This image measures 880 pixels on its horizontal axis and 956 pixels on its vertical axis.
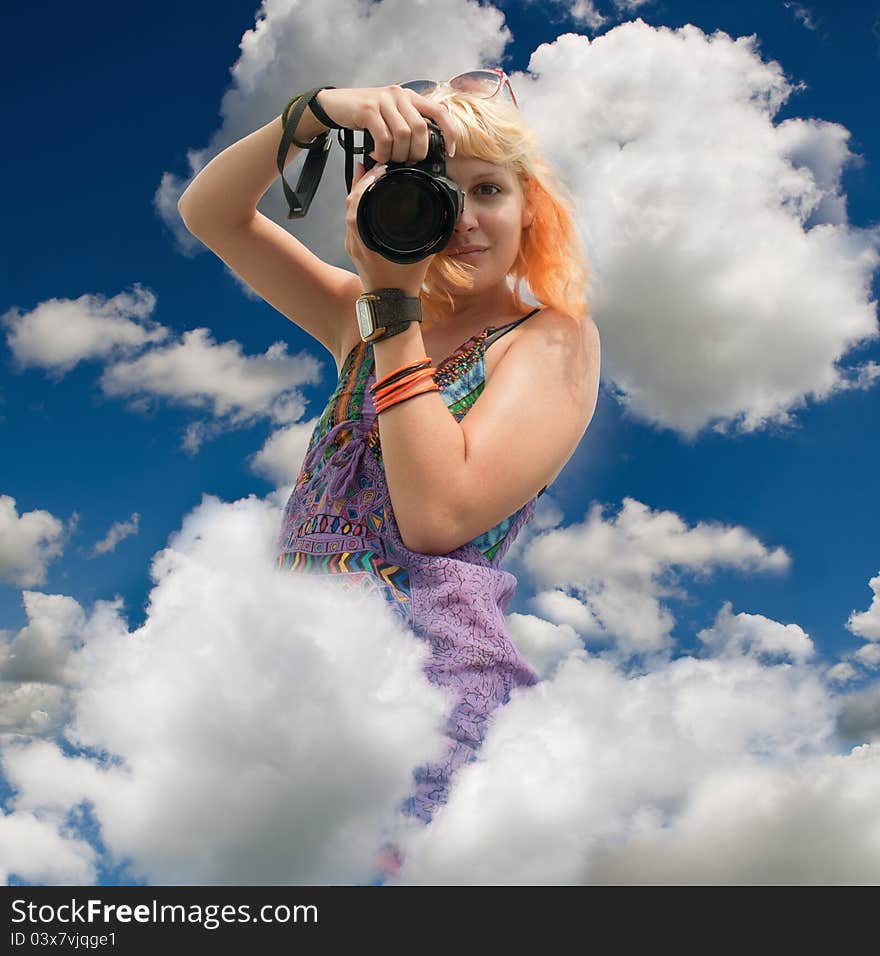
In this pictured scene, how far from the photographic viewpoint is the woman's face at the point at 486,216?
234cm

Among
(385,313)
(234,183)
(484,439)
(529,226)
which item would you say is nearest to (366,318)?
(385,313)

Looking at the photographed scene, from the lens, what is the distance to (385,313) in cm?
199

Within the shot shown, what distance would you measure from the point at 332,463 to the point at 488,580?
Answer: 540 mm

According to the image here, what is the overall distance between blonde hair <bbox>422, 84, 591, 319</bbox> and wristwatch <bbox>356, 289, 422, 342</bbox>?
42 cm

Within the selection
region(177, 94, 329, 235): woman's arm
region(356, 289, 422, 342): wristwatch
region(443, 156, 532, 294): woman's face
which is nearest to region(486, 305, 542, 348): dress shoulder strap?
region(443, 156, 532, 294): woman's face

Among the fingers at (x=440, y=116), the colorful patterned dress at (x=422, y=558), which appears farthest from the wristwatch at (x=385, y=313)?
the fingers at (x=440, y=116)

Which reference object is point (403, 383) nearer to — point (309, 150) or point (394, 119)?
point (394, 119)

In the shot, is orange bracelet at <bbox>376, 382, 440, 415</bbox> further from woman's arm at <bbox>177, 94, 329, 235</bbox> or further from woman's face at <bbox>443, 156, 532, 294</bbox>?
woman's arm at <bbox>177, 94, 329, 235</bbox>

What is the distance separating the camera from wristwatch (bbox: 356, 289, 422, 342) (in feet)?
6.52

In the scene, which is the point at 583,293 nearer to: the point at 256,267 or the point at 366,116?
the point at 366,116

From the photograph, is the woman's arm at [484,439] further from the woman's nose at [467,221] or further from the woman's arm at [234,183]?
the woman's arm at [234,183]

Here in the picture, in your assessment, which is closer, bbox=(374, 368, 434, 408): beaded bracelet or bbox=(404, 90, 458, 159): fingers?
bbox=(374, 368, 434, 408): beaded bracelet

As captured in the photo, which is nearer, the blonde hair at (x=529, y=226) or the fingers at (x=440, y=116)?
the fingers at (x=440, y=116)

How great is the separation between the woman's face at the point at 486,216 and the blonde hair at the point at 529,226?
0.03m
